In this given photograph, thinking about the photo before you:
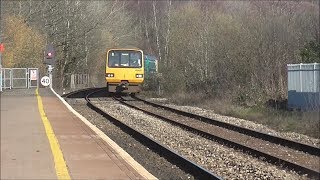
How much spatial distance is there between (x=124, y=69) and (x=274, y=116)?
14770 millimetres

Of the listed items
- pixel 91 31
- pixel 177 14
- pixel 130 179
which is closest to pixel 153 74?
pixel 177 14

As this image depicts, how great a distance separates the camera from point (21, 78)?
38.8m

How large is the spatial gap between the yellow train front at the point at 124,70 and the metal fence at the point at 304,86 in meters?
12.6

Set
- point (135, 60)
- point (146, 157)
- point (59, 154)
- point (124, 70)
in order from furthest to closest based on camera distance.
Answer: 1. point (135, 60)
2. point (124, 70)
3. point (146, 157)
4. point (59, 154)

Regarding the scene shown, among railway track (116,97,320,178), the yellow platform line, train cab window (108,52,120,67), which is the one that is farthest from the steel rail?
train cab window (108,52,120,67)

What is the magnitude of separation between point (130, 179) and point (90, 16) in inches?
2036

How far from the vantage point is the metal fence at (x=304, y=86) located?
1916 cm

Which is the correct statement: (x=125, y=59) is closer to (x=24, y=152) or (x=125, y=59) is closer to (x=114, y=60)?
(x=114, y=60)

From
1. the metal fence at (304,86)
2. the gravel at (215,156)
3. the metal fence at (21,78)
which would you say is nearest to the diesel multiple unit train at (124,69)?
the metal fence at (21,78)

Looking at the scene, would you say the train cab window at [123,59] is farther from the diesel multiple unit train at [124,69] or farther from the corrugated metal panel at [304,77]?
the corrugated metal panel at [304,77]

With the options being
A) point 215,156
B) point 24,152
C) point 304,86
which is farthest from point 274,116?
point 24,152

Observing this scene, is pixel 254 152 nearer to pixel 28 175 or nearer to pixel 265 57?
pixel 28 175

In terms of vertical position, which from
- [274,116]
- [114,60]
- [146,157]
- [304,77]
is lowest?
[146,157]

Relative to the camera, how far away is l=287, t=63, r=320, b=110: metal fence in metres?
19.2
